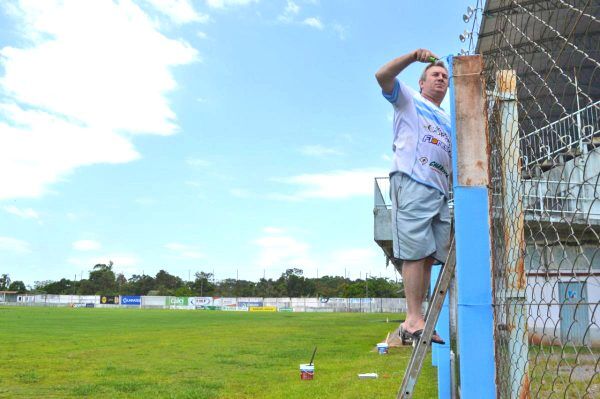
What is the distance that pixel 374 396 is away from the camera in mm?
6773

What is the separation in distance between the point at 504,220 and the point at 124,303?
300 ft

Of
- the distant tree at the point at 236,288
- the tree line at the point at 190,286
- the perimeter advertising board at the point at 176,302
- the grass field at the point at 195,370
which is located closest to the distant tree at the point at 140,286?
the tree line at the point at 190,286

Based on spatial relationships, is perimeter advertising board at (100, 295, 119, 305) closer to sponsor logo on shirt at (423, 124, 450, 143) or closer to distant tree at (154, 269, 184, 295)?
distant tree at (154, 269, 184, 295)

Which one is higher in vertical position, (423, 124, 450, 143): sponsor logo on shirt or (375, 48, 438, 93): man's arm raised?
(375, 48, 438, 93): man's arm raised

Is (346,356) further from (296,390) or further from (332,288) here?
(332,288)

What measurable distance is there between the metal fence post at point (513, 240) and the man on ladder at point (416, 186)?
1.14 feet

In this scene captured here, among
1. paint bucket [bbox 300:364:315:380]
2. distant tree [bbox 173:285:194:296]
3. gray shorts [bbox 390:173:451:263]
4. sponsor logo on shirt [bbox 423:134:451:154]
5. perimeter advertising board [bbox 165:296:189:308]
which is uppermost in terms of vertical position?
sponsor logo on shirt [bbox 423:134:451:154]

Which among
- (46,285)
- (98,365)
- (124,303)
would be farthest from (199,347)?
(46,285)

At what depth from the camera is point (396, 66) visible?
2717 mm

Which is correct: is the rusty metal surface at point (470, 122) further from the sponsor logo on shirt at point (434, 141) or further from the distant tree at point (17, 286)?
the distant tree at point (17, 286)

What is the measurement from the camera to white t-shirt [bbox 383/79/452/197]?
9.25 feet

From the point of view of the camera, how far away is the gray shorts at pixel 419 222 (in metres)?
2.73

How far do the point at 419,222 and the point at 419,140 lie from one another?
43 cm

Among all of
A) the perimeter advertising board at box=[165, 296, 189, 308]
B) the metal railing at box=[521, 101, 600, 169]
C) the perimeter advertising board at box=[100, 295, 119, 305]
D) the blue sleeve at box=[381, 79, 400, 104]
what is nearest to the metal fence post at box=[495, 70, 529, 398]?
the metal railing at box=[521, 101, 600, 169]
